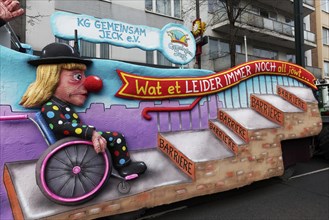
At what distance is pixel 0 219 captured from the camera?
2973mm

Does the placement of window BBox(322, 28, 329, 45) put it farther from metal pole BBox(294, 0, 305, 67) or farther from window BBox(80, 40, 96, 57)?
window BBox(80, 40, 96, 57)

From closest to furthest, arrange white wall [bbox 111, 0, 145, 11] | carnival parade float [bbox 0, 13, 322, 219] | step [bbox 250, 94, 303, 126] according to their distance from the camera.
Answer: carnival parade float [bbox 0, 13, 322, 219]
step [bbox 250, 94, 303, 126]
white wall [bbox 111, 0, 145, 11]

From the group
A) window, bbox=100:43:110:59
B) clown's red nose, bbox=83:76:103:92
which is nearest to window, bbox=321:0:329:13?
window, bbox=100:43:110:59

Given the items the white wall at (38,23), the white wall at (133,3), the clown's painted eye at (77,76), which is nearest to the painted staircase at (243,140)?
the clown's painted eye at (77,76)

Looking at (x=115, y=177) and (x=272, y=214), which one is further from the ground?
(x=115, y=177)

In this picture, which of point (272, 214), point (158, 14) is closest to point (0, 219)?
point (272, 214)

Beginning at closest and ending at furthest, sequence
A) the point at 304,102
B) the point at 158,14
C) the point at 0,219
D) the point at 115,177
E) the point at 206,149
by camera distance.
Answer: the point at 0,219
the point at 115,177
the point at 206,149
the point at 304,102
the point at 158,14

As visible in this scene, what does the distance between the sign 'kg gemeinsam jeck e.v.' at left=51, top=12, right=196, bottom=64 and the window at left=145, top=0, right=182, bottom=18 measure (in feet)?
32.0

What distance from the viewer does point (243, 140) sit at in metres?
4.71

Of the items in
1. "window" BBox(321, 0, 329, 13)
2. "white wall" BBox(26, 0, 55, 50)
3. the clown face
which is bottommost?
the clown face

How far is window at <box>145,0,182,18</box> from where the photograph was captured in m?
14.2

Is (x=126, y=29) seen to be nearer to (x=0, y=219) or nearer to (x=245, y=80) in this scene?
(x=245, y=80)

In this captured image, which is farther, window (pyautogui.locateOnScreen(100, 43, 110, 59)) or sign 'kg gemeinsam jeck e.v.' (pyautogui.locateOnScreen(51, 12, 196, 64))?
window (pyautogui.locateOnScreen(100, 43, 110, 59))

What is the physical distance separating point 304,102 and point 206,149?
9.75 ft
